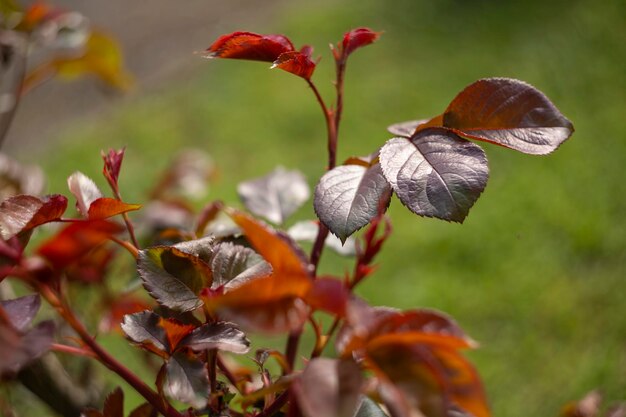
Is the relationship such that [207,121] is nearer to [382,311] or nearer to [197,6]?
[197,6]

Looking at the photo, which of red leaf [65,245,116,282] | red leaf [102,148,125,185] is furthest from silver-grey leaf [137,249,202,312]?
red leaf [65,245,116,282]

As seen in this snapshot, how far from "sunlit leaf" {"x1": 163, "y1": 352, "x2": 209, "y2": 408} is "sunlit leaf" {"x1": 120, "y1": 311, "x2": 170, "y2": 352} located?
0.02 meters

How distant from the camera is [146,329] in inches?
27.9

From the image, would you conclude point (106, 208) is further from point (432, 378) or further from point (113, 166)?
point (432, 378)

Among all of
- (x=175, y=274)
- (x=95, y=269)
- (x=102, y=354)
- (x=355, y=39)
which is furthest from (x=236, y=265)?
(x=95, y=269)

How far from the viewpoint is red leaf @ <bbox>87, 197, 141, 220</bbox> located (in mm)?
694

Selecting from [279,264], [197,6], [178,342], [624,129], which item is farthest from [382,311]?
[197,6]

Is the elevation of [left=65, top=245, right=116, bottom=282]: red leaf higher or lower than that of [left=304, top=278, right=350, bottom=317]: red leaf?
lower

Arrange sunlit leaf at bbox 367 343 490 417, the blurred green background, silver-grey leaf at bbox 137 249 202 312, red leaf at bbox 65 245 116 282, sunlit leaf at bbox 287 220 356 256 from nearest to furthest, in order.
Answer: sunlit leaf at bbox 367 343 490 417 < silver-grey leaf at bbox 137 249 202 312 < sunlit leaf at bbox 287 220 356 256 < red leaf at bbox 65 245 116 282 < the blurred green background

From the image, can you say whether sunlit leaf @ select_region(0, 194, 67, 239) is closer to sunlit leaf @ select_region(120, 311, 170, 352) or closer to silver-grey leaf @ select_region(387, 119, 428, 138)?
sunlit leaf @ select_region(120, 311, 170, 352)

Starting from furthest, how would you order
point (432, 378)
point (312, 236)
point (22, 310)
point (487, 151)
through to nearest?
point (487, 151) → point (312, 236) → point (22, 310) → point (432, 378)

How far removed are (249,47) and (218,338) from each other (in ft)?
1.01

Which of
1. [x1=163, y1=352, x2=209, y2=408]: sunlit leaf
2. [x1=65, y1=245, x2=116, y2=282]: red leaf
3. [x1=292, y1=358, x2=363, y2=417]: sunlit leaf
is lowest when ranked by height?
[x1=65, y1=245, x2=116, y2=282]: red leaf

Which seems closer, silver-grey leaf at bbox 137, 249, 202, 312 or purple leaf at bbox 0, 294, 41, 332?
purple leaf at bbox 0, 294, 41, 332
